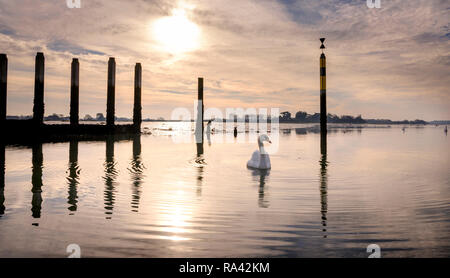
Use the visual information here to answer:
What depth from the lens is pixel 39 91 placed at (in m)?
25.9

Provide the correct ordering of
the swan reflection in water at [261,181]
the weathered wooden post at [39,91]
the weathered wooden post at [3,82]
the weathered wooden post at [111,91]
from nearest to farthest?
1. the swan reflection in water at [261,181]
2. the weathered wooden post at [3,82]
3. the weathered wooden post at [39,91]
4. the weathered wooden post at [111,91]

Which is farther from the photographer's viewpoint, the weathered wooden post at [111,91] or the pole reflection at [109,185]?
the weathered wooden post at [111,91]

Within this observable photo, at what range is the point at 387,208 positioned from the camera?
623 centimetres

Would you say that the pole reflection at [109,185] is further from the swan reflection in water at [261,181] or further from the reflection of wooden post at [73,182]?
the swan reflection in water at [261,181]

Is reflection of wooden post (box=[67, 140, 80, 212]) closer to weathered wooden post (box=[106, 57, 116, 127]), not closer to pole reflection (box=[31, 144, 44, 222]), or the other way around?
pole reflection (box=[31, 144, 44, 222])

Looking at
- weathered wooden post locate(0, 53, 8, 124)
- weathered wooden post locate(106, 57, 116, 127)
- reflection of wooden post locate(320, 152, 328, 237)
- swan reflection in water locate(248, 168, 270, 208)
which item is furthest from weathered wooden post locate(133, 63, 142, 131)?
reflection of wooden post locate(320, 152, 328, 237)

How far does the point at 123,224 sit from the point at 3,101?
23856 millimetres

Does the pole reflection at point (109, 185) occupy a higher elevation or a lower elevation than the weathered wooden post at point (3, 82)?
lower

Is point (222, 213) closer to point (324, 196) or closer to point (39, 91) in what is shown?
point (324, 196)

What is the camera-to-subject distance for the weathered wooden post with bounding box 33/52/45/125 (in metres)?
25.5

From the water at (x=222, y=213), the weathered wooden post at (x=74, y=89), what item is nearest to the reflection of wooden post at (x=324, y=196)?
the water at (x=222, y=213)

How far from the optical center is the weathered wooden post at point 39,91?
25.5 metres

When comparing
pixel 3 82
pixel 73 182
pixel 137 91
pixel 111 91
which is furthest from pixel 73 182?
pixel 137 91
